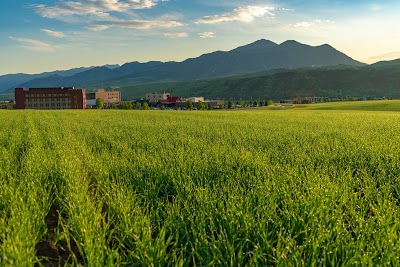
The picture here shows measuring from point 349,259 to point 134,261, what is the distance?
2.70 meters

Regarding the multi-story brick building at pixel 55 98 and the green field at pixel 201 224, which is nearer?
the green field at pixel 201 224

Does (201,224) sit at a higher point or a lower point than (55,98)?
lower

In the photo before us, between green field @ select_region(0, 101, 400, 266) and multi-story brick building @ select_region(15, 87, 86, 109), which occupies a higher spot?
multi-story brick building @ select_region(15, 87, 86, 109)

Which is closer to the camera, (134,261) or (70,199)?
(134,261)

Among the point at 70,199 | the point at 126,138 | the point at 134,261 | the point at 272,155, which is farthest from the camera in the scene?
the point at 126,138

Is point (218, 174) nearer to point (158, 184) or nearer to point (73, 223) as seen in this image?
point (158, 184)

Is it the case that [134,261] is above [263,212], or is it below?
below

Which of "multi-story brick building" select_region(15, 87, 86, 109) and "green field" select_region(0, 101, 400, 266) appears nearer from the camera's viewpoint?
"green field" select_region(0, 101, 400, 266)

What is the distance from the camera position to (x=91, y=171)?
10.0 meters

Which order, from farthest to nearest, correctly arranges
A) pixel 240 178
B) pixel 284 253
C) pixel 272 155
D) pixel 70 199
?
1. pixel 272 155
2. pixel 240 178
3. pixel 70 199
4. pixel 284 253

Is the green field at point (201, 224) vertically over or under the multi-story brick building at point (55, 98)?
under

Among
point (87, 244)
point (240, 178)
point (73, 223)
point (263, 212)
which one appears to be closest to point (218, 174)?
point (240, 178)

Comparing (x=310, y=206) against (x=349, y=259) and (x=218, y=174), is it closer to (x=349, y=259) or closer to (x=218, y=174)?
(x=349, y=259)

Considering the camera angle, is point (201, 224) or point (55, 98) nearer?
point (201, 224)
